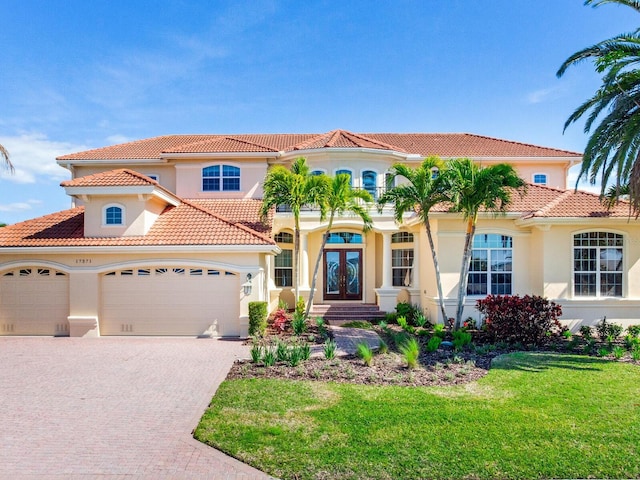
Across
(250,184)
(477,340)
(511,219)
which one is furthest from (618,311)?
(250,184)

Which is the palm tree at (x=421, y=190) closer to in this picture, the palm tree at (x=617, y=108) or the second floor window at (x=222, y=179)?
the palm tree at (x=617, y=108)

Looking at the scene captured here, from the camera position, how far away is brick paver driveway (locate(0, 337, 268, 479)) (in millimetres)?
5836

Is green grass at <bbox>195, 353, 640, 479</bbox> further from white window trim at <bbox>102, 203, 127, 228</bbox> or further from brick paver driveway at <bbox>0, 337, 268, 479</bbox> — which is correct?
white window trim at <bbox>102, 203, 127, 228</bbox>

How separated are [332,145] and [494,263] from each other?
862cm

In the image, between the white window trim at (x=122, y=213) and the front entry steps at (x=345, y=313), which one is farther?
the front entry steps at (x=345, y=313)

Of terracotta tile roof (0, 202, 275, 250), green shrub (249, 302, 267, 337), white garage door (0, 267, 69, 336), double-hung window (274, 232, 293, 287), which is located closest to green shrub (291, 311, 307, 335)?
green shrub (249, 302, 267, 337)

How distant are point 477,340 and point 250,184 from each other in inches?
500

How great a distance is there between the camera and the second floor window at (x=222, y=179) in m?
21.6

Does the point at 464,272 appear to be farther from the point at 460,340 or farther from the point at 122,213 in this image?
the point at 122,213

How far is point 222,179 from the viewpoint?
70.9 ft

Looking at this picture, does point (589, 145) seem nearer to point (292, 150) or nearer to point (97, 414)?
point (292, 150)

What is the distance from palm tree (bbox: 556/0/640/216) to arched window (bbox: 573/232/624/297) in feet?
10.7

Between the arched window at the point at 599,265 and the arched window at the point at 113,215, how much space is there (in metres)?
16.6

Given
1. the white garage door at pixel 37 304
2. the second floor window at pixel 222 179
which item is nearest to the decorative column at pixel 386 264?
the second floor window at pixel 222 179
